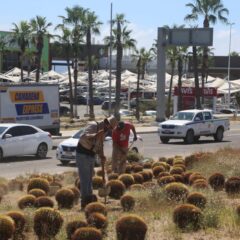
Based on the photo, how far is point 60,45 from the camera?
69.6 m

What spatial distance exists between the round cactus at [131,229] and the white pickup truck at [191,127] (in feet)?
90.4

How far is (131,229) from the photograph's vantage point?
827 centimetres

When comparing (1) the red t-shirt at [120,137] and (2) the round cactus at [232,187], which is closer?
(2) the round cactus at [232,187]

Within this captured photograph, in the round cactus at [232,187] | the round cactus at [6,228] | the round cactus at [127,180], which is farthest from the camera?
the round cactus at [127,180]

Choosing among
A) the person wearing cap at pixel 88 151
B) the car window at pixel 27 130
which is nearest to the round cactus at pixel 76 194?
the person wearing cap at pixel 88 151

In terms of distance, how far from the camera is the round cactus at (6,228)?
8.43 meters

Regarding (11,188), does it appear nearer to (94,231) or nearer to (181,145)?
(94,231)

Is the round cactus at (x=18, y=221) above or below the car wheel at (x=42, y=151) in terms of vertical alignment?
above

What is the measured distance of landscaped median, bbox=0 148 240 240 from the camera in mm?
8609

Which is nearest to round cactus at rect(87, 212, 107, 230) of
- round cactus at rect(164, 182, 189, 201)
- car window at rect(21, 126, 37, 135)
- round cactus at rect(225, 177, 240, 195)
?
round cactus at rect(164, 182, 189, 201)

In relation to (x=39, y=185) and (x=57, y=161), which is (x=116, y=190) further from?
(x=57, y=161)

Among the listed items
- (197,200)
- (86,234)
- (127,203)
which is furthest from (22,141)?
(86,234)

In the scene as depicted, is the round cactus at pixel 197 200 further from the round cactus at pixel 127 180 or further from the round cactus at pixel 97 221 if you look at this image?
the round cactus at pixel 127 180

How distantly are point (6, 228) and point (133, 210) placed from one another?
308 centimetres
